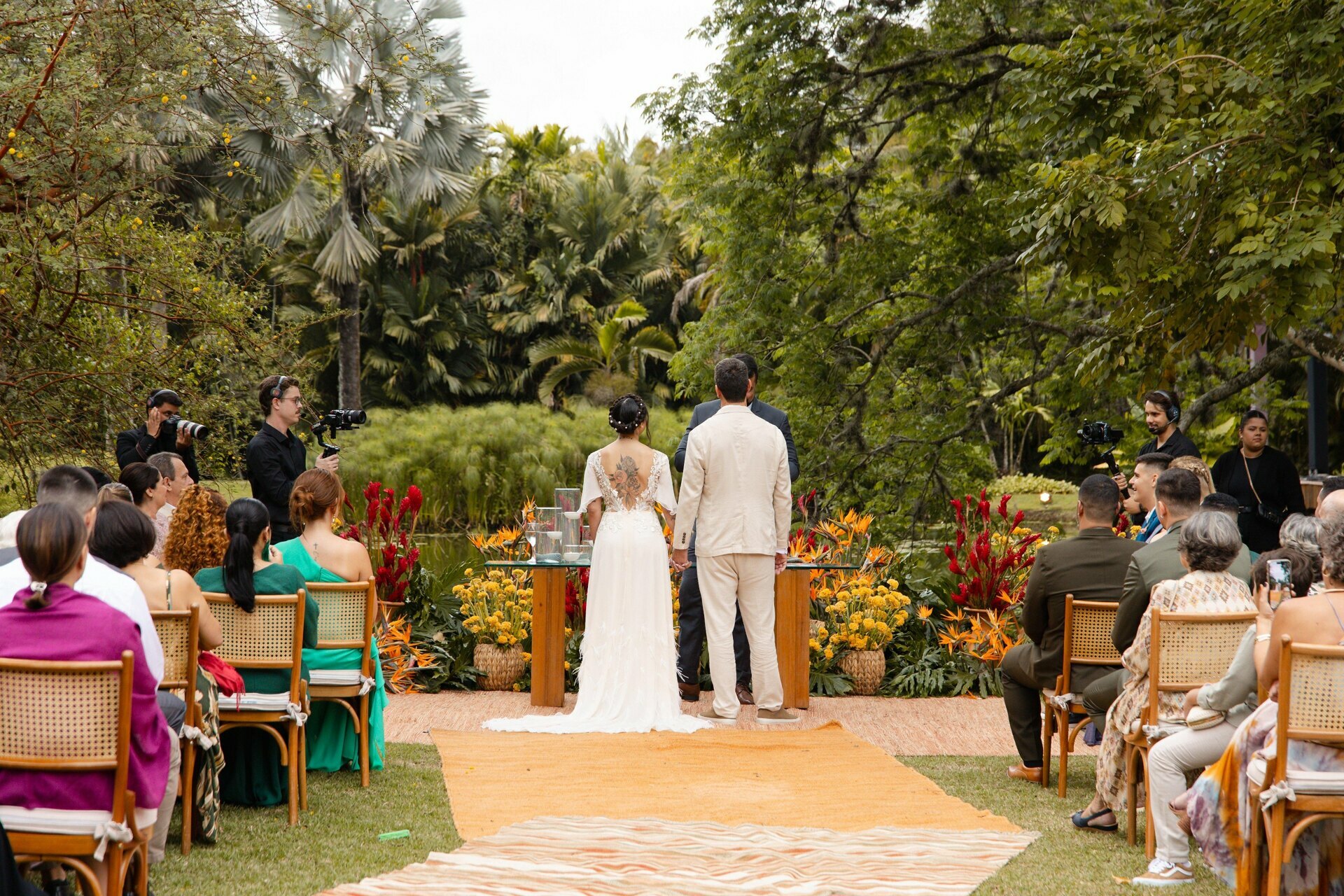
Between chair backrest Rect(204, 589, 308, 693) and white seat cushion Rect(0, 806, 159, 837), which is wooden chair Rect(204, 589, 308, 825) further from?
white seat cushion Rect(0, 806, 159, 837)

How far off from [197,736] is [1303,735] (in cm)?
363

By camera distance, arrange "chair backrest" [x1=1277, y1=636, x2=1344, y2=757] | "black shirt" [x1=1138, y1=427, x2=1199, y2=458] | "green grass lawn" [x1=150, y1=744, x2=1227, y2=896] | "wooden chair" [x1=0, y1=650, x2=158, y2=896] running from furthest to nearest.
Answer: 1. "black shirt" [x1=1138, y1=427, x2=1199, y2=458]
2. "green grass lawn" [x1=150, y1=744, x2=1227, y2=896]
3. "chair backrest" [x1=1277, y1=636, x2=1344, y2=757]
4. "wooden chair" [x1=0, y1=650, x2=158, y2=896]

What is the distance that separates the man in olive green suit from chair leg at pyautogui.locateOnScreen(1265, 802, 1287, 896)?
1349mm

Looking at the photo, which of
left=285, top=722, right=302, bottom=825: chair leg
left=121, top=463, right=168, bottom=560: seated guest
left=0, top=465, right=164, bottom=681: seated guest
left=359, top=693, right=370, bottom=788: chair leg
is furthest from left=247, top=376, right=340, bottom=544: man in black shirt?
left=0, top=465, right=164, bottom=681: seated guest

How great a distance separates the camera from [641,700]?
277 inches

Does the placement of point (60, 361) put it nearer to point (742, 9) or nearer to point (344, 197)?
point (742, 9)

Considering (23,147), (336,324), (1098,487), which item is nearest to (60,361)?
(23,147)

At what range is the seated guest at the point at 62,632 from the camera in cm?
333

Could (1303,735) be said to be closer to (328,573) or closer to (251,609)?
(251,609)

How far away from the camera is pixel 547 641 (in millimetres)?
7676

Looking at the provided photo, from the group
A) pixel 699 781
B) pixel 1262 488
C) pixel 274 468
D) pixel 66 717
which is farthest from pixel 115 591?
pixel 1262 488

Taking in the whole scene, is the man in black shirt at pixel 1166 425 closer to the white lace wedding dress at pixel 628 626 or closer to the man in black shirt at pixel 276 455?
the white lace wedding dress at pixel 628 626

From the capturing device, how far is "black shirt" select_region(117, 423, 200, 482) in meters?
6.95

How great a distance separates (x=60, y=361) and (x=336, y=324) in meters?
21.5
